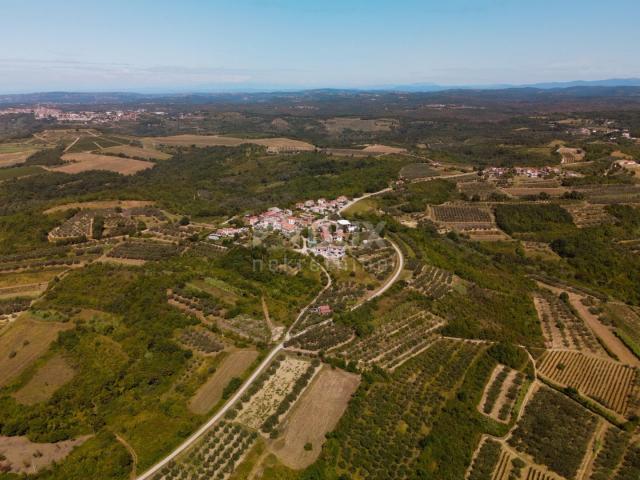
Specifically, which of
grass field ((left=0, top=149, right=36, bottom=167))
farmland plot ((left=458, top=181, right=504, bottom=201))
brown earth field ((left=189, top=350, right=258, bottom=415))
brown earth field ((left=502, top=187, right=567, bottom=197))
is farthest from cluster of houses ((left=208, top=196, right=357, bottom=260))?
grass field ((left=0, top=149, right=36, bottom=167))

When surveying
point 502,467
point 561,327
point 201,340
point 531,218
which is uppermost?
point 531,218

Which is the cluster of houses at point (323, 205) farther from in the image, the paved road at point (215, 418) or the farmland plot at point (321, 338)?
the paved road at point (215, 418)

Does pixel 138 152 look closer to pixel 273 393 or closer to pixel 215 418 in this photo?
pixel 273 393

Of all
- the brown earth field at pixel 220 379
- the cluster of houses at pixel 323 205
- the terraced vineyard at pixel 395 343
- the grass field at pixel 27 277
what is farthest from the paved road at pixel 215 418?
the cluster of houses at pixel 323 205

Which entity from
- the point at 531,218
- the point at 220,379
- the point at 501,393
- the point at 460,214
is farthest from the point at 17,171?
the point at 501,393

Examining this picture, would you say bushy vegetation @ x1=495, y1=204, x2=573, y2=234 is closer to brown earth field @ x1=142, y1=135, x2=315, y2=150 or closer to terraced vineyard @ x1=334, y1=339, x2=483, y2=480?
terraced vineyard @ x1=334, y1=339, x2=483, y2=480
